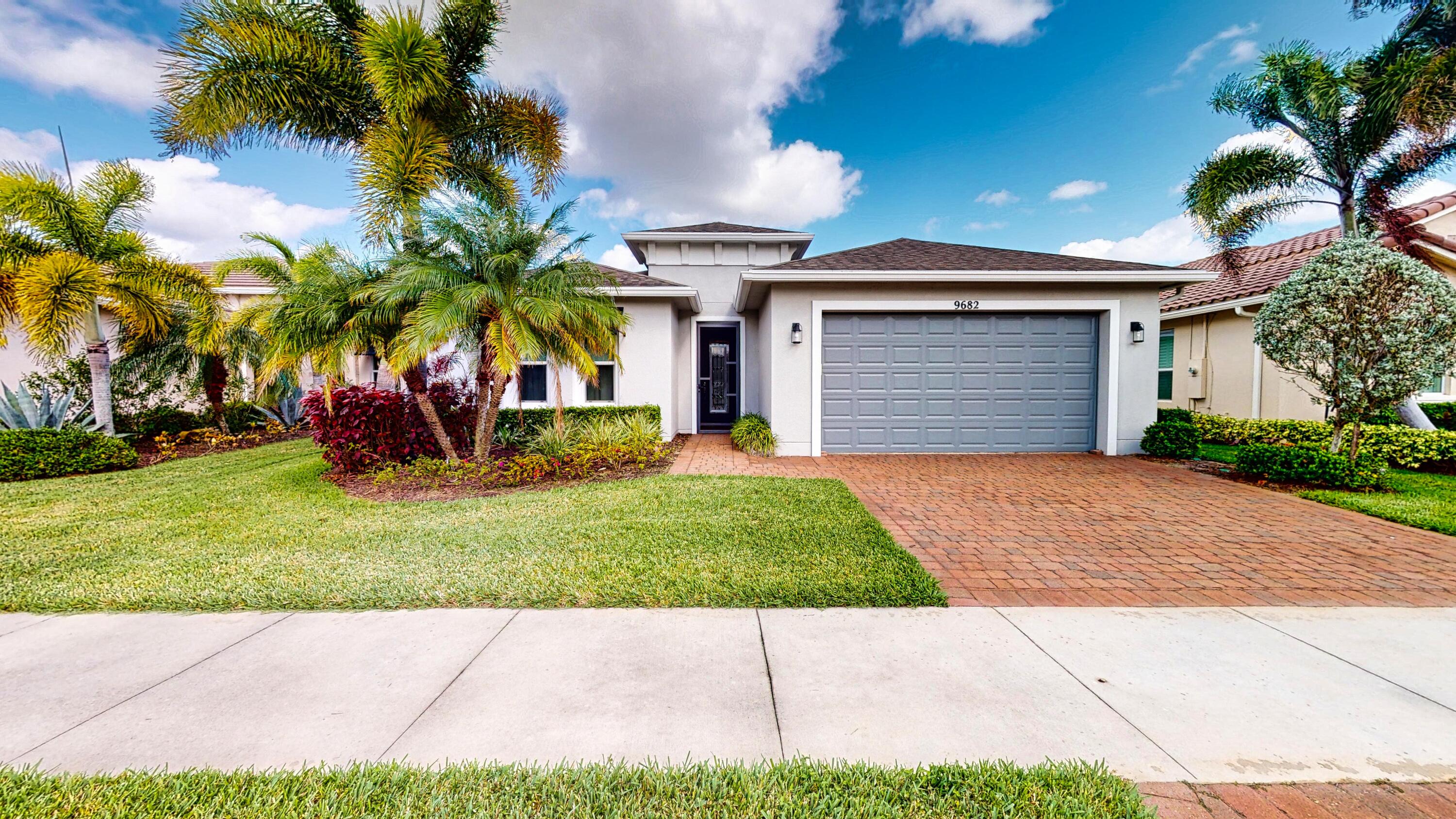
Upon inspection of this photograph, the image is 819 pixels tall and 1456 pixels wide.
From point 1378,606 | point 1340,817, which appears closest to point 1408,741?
point 1340,817

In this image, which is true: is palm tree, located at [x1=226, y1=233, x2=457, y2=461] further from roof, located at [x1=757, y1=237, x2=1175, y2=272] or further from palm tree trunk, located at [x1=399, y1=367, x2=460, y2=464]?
roof, located at [x1=757, y1=237, x2=1175, y2=272]

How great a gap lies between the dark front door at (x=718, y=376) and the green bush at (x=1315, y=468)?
29.1 ft

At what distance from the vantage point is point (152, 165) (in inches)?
344

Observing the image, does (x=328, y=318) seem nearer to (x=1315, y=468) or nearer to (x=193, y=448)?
(x=193, y=448)

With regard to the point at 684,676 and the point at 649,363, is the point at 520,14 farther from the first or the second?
the point at 684,676

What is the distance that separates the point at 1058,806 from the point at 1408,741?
64.2 inches

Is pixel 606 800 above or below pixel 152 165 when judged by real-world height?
below

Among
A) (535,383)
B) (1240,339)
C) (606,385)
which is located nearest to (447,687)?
(606,385)

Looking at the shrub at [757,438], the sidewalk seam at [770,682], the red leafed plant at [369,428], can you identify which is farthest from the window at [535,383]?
the sidewalk seam at [770,682]

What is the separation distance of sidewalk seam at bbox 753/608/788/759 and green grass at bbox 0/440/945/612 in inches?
7.7

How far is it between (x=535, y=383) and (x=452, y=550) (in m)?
6.72

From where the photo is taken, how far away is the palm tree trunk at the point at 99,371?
8.24 m

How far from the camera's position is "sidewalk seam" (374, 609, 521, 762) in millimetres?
2002

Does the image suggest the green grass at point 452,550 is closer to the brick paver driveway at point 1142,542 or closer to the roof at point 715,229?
the brick paver driveway at point 1142,542
